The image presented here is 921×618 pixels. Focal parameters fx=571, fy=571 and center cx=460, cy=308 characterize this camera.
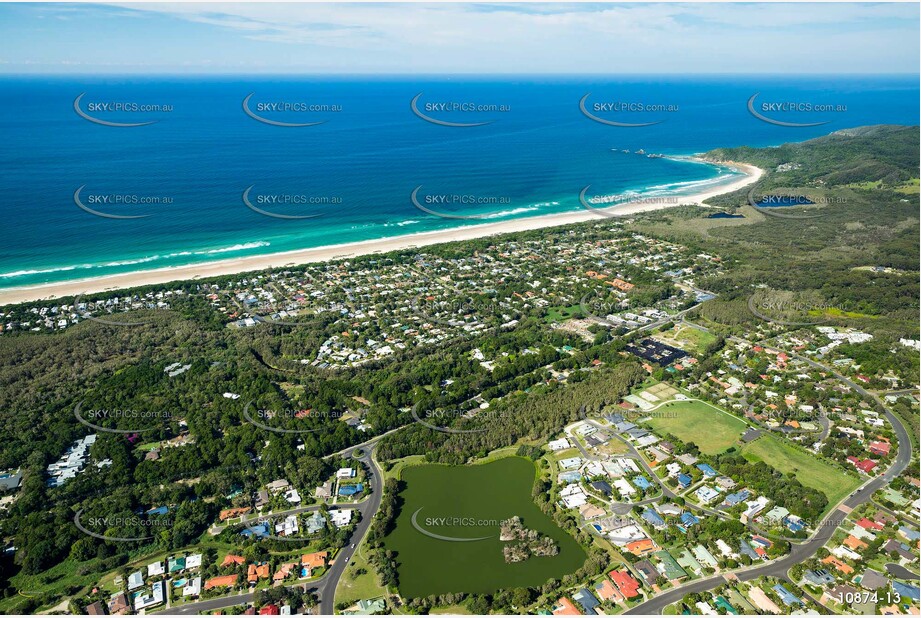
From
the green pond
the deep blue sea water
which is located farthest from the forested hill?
the green pond

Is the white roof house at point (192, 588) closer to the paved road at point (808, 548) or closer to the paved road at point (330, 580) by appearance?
the paved road at point (330, 580)

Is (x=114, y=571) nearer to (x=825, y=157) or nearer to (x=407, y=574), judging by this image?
(x=407, y=574)

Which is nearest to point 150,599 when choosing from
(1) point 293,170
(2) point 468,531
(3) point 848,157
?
(2) point 468,531

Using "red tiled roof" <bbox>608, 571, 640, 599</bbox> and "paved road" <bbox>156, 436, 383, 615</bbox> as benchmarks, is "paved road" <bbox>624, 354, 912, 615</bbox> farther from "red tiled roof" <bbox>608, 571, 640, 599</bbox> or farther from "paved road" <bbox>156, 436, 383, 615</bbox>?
"paved road" <bbox>156, 436, 383, 615</bbox>

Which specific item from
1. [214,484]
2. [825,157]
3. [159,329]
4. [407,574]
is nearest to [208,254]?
[159,329]

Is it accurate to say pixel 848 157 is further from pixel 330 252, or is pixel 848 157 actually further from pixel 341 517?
pixel 341 517
